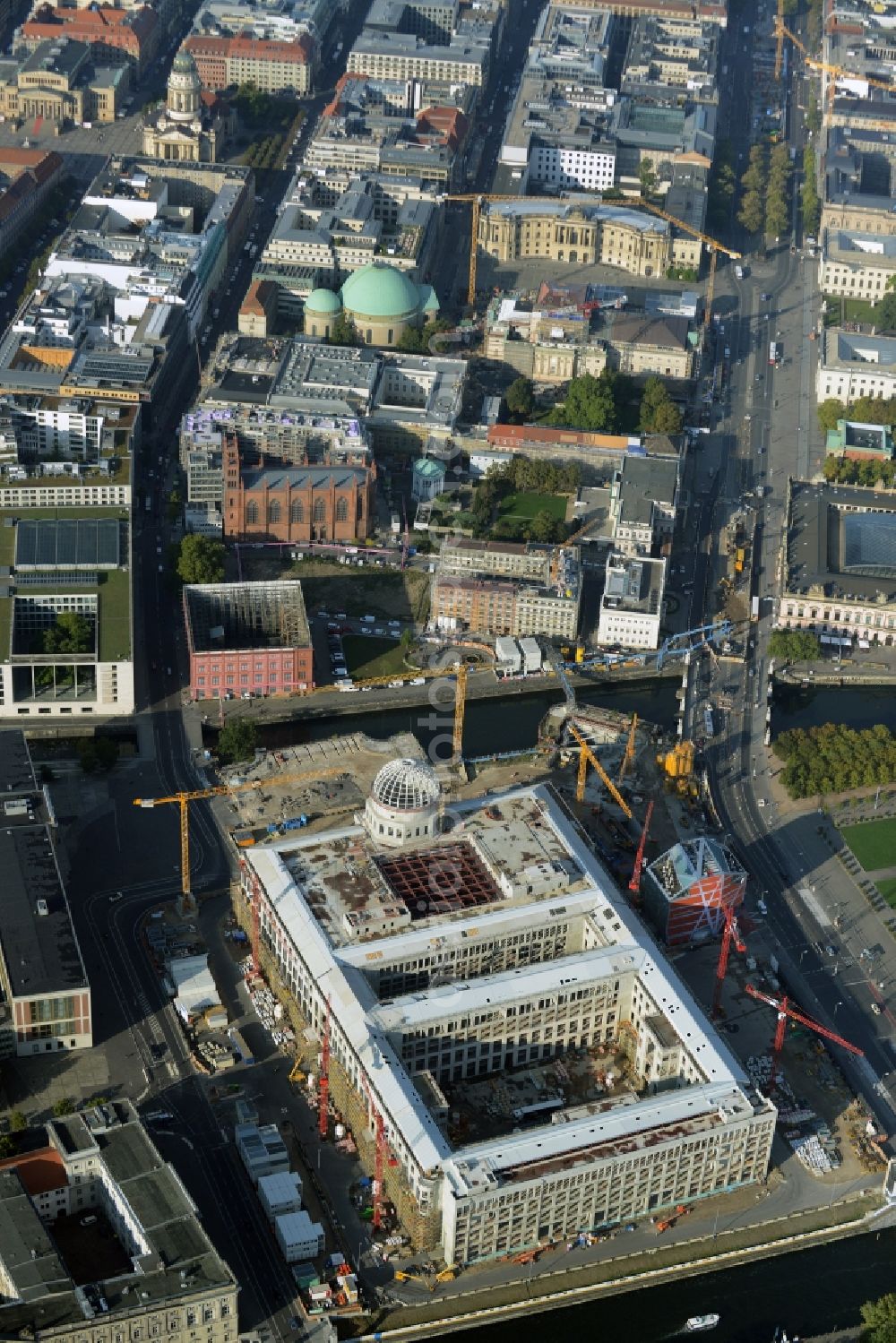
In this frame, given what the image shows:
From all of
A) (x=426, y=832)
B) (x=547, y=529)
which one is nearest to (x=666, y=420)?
(x=547, y=529)

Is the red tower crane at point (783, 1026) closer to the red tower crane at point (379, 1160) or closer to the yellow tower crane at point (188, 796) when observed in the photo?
the red tower crane at point (379, 1160)

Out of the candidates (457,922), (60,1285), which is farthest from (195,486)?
(60,1285)

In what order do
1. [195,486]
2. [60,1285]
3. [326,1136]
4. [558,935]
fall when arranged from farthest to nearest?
[195,486] < [558,935] < [326,1136] < [60,1285]

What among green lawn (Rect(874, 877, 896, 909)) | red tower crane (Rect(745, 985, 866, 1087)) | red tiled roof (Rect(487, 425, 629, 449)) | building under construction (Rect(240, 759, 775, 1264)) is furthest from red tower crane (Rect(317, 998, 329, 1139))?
red tiled roof (Rect(487, 425, 629, 449))

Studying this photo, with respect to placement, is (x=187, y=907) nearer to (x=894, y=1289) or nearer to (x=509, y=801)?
(x=509, y=801)

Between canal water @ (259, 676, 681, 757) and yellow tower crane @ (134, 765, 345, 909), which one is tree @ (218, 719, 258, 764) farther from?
canal water @ (259, 676, 681, 757)
